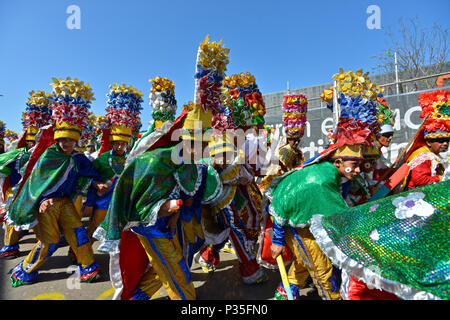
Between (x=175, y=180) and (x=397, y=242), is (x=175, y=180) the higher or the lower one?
the higher one

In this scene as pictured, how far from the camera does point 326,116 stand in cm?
820

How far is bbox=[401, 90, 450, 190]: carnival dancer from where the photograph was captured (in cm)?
288

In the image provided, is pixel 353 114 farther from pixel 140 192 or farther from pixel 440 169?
pixel 140 192

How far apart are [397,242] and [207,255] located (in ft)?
9.29

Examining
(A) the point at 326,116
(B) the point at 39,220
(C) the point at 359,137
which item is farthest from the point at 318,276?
(A) the point at 326,116

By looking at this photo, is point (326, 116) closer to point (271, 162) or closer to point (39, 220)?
point (271, 162)

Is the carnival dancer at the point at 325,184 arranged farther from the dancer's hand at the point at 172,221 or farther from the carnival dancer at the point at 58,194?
the carnival dancer at the point at 58,194

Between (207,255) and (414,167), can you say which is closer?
(414,167)

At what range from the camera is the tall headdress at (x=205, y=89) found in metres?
2.30

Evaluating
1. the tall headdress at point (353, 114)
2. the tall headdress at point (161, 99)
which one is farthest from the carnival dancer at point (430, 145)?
the tall headdress at point (161, 99)

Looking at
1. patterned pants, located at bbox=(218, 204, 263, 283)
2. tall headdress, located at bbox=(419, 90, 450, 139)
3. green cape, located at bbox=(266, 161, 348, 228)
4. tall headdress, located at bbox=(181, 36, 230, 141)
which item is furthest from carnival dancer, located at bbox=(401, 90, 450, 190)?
tall headdress, located at bbox=(181, 36, 230, 141)

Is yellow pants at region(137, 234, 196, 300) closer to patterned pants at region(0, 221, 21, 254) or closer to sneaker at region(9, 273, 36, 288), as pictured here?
sneaker at region(9, 273, 36, 288)

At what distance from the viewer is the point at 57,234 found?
10.9 feet

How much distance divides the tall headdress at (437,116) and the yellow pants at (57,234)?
4.27 m
